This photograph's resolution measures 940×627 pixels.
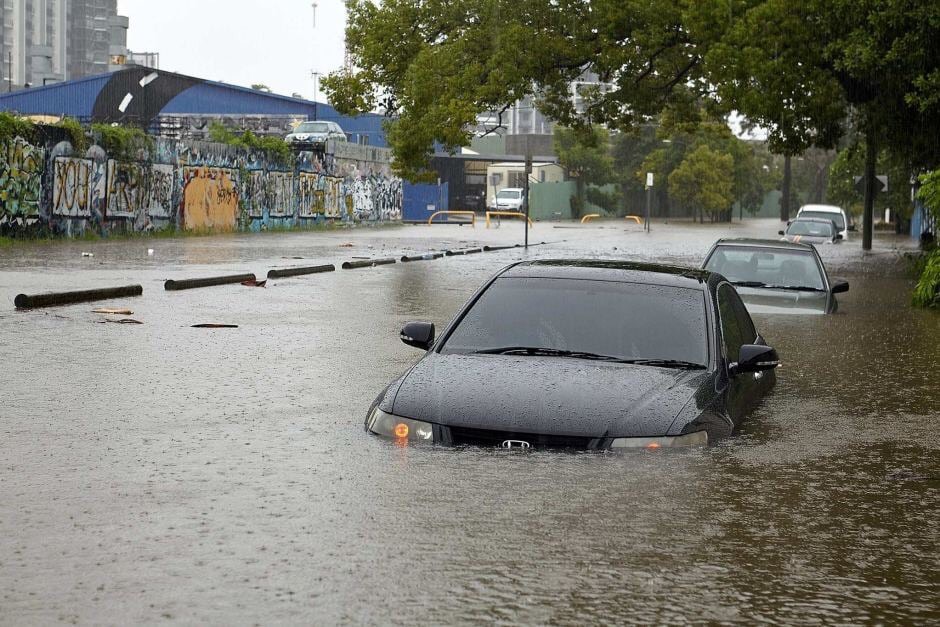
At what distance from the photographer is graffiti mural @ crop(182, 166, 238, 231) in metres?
45.8

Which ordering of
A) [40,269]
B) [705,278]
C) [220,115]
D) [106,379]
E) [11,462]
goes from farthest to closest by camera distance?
[220,115]
[40,269]
[106,379]
[705,278]
[11,462]

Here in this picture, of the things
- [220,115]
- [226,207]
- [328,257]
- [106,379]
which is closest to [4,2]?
[220,115]

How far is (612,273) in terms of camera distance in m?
9.34

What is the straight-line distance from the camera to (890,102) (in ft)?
98.5

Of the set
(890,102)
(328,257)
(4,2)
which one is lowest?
(328,257)

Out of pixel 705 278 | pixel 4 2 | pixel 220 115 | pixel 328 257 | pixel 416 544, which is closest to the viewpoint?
pixel 416 544

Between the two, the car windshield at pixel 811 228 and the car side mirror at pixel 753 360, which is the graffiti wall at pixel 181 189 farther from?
the car side mirror at pixel 753 360

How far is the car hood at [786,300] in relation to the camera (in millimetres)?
17250

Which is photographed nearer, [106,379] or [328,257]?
[106,379]

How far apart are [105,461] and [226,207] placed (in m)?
41.7

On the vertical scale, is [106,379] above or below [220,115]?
below

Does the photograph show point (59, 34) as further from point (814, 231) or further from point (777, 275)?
point (777, 275)

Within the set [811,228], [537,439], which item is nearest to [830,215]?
[811,228]

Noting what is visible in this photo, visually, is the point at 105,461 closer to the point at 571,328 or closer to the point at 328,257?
the point at 571,328
